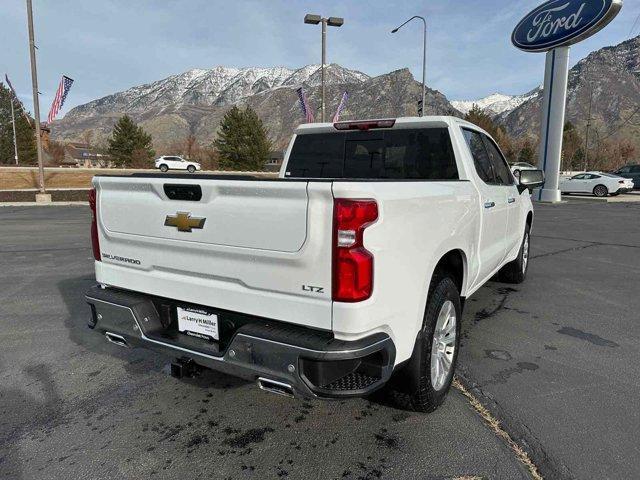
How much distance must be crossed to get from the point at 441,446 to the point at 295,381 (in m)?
1.05

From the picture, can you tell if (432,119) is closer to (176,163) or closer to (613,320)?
(613,320)

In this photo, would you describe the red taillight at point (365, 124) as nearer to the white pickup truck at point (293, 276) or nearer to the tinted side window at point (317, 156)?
the tinted side window at point (317, 156)

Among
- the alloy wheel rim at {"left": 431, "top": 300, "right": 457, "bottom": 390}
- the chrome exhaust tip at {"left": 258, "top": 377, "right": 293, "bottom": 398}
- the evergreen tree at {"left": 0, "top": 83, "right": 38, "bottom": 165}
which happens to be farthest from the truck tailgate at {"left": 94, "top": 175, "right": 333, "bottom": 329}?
the evergreen tree at {"left": 0, "top": 83, "right": 38, "bottom": 165}

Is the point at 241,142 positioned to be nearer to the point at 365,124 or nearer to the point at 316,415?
the point at 365,124

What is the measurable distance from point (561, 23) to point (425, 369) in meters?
23.0

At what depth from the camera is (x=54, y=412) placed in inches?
119

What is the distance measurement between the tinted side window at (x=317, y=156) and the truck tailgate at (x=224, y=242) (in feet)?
6.49

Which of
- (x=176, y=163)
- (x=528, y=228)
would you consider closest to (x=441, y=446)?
(x=528, y=228)

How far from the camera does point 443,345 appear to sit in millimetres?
3104

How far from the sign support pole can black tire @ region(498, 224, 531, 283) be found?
16.9 metres

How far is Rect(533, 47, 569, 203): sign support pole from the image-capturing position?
68.3ft

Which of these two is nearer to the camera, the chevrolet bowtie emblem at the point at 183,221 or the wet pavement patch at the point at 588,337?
the chevrolet bowtie emblem at the point at 183,221

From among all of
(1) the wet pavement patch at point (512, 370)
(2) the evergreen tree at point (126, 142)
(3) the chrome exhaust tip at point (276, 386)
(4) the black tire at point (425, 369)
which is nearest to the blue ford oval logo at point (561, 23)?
(1) the wet pavement patch at point (512, 370)

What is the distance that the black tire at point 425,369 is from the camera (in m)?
2.68
